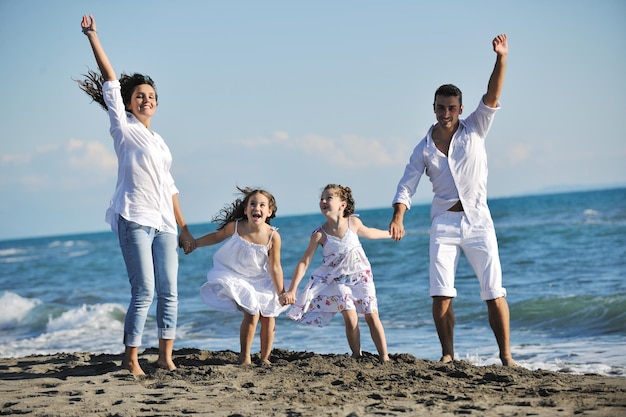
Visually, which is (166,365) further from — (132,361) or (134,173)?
(134,173)

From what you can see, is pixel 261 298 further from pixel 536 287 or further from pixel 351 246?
pixel 536 287

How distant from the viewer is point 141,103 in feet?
17.0

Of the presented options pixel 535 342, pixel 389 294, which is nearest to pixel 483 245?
pixel 535 342

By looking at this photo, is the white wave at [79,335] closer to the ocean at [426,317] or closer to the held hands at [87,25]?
the ocean at [426,317]

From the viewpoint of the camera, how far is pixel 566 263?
47.7 feet

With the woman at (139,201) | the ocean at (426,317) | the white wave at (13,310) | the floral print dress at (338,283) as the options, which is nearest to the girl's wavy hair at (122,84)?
the woman at (139,201)

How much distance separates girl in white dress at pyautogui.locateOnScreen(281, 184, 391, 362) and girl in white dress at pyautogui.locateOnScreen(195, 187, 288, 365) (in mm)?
194

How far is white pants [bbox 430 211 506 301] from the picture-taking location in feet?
17.2

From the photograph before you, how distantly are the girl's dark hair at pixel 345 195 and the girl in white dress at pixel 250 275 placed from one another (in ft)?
1.73

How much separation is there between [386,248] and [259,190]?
1491 centimetres

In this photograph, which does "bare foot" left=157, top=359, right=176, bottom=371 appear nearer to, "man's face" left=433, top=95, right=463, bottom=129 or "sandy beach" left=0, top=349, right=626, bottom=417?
"sandy beach" left=0, top=349, right=626, bottom=417

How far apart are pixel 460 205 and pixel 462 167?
268 millimetres

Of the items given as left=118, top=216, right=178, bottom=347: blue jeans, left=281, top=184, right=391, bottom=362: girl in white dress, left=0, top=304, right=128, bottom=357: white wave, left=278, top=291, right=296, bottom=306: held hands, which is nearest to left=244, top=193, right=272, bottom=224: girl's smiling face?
left=281, top=184, right=391, bottom=362: girl in white dress

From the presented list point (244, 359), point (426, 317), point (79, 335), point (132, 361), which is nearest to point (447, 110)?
point (244, 359)
